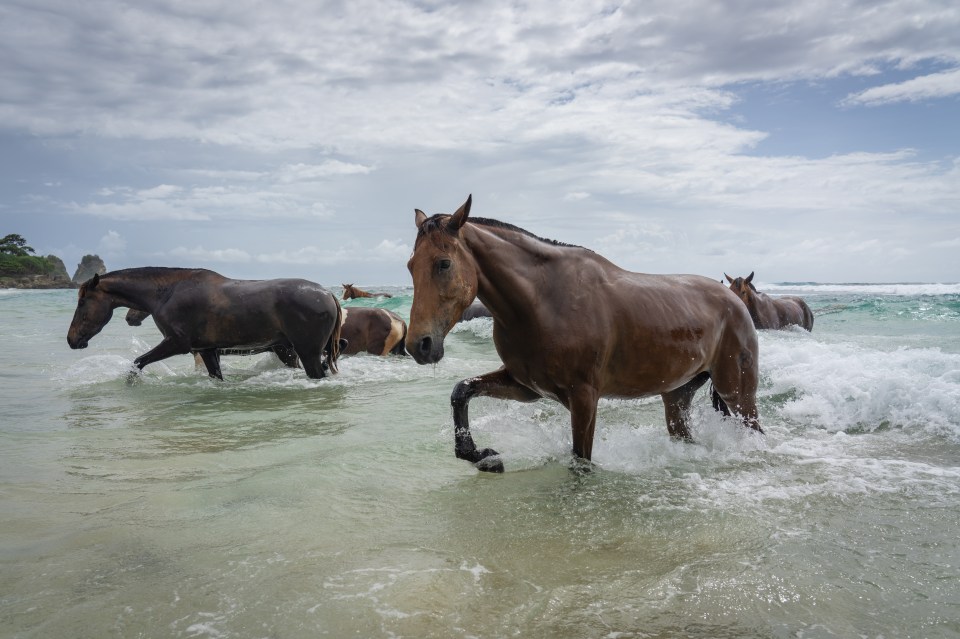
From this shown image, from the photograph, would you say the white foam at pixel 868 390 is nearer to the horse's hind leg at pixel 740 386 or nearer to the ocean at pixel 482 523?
the ocean at pixel 482 523

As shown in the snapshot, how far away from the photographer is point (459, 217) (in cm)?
389

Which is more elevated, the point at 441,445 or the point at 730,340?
the point at 730,340

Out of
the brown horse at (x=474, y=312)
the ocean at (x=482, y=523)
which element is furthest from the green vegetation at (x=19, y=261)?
the ocean at (x=482, y=523)

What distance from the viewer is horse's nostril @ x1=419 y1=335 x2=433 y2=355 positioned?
3.71 m

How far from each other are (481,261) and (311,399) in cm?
437

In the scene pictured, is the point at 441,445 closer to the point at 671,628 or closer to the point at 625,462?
the point at 625,462

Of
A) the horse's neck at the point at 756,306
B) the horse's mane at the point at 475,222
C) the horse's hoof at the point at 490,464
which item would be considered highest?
the horse's mane at the point at 475,222

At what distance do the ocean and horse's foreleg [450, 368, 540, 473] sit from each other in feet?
0.44

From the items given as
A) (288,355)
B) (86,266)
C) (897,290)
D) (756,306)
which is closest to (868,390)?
(288,355)

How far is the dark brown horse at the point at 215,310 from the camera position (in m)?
9.03

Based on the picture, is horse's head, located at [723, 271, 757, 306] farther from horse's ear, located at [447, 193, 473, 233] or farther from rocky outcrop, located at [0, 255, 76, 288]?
rocky outcrop, located at [0, 255, 76, 288]

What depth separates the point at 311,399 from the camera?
788 cm

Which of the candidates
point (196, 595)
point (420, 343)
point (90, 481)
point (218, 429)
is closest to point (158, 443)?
point (218, 429)

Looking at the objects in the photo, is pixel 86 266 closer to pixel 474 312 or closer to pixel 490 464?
pixel 474 312
